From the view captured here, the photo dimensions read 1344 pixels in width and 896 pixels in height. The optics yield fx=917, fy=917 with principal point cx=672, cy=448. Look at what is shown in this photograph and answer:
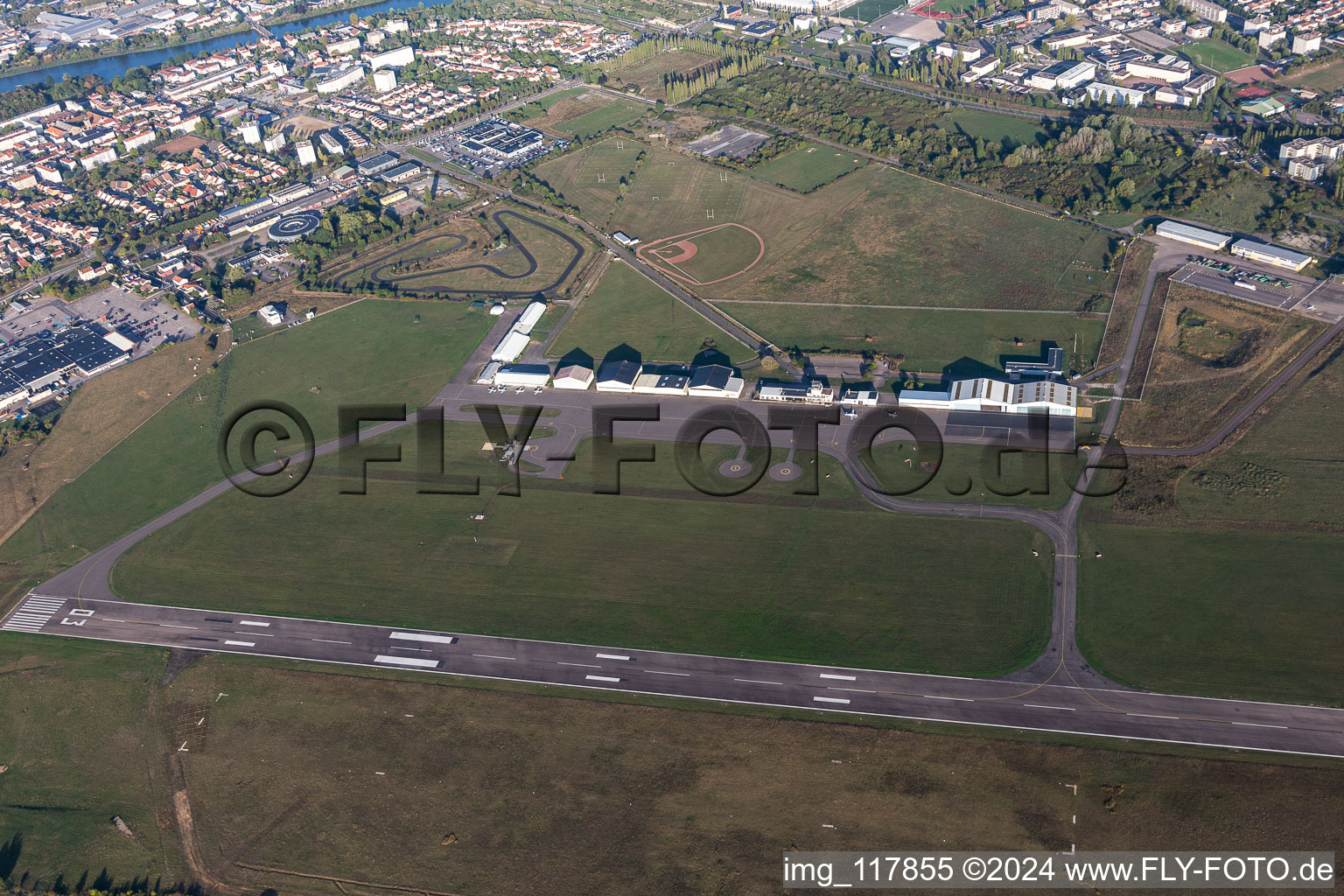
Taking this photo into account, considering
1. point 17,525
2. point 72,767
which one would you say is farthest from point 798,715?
point 17,525

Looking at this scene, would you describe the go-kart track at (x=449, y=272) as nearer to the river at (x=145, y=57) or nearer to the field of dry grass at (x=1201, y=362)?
the field of dry grass at (x=1201, y=362)

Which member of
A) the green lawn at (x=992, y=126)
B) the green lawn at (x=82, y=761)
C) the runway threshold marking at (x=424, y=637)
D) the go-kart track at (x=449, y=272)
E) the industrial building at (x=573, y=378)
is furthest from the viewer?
the green lawn at (x=992, y=126)

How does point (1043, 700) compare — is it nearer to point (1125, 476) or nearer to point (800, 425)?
point (1125, 476)

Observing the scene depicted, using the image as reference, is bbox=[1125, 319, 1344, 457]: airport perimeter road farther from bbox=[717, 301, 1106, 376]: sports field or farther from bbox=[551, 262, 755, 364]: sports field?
bbox=[551, 262, 755, 364]: sports field

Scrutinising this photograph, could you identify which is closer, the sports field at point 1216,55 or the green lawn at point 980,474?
the green lawn at point 980,474

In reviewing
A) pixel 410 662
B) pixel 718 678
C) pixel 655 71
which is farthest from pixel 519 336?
pixel 655 71

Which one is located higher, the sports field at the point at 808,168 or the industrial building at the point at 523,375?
the sports field at the point at 808,168

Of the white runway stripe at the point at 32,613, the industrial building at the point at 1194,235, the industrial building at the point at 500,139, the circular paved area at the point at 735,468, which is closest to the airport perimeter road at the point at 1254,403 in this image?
the industrial building at the point at 1194,235

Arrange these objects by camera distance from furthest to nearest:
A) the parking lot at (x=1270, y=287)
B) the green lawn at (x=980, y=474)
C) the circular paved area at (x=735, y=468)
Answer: the parking lot at (x=1270, y=287)
the circular paved area at (x=735, y=468)
the green lawn at (x=980, y=474)

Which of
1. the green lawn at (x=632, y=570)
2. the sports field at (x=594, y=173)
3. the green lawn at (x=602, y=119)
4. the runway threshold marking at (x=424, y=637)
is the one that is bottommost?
the runway threshold marking at (x=424, y=637)
